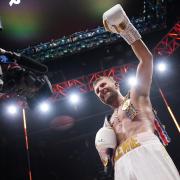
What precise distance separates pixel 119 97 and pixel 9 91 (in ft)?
4.42

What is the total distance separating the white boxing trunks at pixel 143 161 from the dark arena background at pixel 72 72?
3.95m

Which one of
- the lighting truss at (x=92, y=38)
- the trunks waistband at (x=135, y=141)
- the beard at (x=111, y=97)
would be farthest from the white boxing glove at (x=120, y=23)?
the lighting truss at (x=92, y=38)

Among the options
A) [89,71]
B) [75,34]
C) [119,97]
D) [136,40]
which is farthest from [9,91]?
[89,71]

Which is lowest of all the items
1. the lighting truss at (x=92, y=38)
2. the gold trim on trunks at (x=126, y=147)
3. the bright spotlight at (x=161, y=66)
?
→ the gold trim on trunks at (x=126, y=147)

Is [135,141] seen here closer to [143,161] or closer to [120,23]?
[143,161]

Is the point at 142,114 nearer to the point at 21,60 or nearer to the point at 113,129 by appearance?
the point at 113,129

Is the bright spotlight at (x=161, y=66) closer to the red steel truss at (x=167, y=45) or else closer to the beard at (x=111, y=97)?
the red steel truss at (x=167, y=45)

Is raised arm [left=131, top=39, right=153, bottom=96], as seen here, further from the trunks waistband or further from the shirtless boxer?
the trunks waistband

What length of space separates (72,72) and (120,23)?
213 inches

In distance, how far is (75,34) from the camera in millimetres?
6082

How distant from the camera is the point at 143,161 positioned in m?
1.85

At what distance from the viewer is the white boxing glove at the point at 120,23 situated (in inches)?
84.4

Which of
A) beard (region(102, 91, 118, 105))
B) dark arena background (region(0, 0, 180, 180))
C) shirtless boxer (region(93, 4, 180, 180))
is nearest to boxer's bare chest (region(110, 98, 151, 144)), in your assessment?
shirtless boxer (region(93, 4, 180, 180))

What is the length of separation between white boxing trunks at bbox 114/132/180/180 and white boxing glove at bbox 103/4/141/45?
740mm
